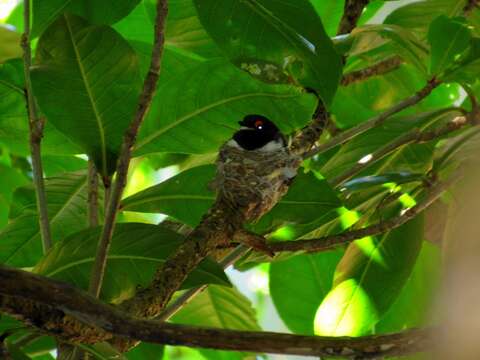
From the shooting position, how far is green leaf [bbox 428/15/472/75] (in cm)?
120

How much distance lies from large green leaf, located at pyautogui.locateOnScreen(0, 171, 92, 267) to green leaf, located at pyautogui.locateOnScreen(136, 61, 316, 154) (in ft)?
0.94

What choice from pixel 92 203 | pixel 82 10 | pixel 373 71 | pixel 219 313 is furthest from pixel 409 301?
pixel 82 10

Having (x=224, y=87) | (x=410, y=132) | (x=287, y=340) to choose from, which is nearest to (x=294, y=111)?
(x=224, y=87)

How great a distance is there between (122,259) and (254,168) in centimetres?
30

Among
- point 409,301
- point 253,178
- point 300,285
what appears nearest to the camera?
point 253,178

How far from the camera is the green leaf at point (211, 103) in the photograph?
1198mm

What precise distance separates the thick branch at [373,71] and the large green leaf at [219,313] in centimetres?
57

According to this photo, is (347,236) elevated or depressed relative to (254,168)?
depressed

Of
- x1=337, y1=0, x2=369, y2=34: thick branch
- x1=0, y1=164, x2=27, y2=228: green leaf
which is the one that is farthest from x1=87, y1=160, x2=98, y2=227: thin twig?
x1=0, y1=164, x2=27, y2=228: green leaf

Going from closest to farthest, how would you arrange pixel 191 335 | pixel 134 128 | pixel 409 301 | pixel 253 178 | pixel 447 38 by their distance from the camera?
pixel 191 335, pixel 134 128, pixel 253 178, pixel 447 38, pixel 409 301

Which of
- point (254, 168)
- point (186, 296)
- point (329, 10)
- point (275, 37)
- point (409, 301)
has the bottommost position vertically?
point (186, 296)

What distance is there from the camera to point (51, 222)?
138 centimetres

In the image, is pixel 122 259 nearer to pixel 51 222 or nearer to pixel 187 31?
pixel 51 222

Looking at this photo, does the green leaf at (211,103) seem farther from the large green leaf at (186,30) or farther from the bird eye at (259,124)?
the large green leaf at (186,30)
